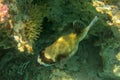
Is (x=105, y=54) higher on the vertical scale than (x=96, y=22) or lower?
lower

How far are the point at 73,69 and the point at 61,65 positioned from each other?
22 cm

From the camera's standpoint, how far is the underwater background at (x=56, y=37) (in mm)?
2803

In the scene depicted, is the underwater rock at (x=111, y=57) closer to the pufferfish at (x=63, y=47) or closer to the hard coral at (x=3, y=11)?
the pufferfish at (x=63, y=47)

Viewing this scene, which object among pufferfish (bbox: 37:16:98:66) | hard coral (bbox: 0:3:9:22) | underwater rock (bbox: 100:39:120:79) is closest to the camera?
hard coral (bbox: 0:3:9:22)

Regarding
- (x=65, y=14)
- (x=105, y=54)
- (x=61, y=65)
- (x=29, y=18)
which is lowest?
(x=61, y=65)

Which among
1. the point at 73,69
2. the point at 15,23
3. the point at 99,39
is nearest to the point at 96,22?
the point at 99,39

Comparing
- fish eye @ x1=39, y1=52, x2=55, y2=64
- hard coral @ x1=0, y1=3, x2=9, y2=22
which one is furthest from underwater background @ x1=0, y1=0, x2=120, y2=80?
fish eye @ x1=39, y1=52, x2=55, y2=64

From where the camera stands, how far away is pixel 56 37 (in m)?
3.54

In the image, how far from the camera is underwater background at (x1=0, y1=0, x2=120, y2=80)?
A: 2803mm

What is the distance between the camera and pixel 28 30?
2.90 metres

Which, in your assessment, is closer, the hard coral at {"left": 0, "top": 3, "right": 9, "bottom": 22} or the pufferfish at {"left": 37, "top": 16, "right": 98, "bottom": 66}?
the hard coral at {"left": 0, "top": 3, "right": 9, "bottom": 22}

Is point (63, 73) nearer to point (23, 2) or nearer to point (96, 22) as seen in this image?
point (96, 22)

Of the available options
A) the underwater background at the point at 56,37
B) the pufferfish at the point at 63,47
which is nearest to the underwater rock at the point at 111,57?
the underwater background at the point at 56,37

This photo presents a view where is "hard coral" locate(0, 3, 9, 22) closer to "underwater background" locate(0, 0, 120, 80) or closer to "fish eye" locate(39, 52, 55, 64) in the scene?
"underwater background" locate(0, 0, 120, 80)
